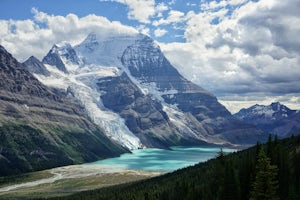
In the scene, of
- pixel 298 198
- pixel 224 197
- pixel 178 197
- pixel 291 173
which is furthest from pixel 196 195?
pixel 298 198

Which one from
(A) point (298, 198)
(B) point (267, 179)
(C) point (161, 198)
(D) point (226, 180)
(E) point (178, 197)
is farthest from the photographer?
(C) point (161, 198)

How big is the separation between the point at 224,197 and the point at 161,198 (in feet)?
304

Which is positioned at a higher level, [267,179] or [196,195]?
[267,179]

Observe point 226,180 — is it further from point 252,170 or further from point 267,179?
point 267,179

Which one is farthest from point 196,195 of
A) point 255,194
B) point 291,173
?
point 255,194

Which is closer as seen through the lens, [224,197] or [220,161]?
[224,197]

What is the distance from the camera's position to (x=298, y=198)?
9500 cm

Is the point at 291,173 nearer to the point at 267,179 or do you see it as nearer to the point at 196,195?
the point at 196,195

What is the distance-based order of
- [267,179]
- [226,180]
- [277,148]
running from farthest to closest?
[277,148] < [226,180] < [267,179]

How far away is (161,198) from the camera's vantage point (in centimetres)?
19612

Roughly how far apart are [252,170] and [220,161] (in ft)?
70.6

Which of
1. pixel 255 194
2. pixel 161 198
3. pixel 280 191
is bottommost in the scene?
pixel 161 198

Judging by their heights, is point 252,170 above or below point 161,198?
above

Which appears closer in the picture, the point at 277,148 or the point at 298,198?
the point at 298,198
